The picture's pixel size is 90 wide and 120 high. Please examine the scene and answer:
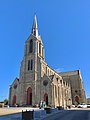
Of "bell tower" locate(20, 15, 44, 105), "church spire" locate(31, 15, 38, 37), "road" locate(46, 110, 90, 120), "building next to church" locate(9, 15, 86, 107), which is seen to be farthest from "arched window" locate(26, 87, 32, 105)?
"road" locate(46, 110, 90, 120)

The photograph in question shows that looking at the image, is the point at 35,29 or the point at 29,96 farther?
the point at 35,29

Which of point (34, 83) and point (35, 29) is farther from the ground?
point (35, 29)

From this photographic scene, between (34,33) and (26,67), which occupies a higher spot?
(34,33)

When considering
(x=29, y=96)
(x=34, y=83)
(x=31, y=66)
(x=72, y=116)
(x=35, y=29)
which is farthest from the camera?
(x=35, y=29)

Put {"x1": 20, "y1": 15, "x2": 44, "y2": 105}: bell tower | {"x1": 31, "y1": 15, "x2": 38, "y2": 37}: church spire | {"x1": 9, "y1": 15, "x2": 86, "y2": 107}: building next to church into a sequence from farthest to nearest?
1. {"x1": 31, "y1": 15, "x2": 38, "y2": 37}: church spire
2. {"x1": 20, "y1": 15, "x2": 44, "y2": 105}: bell tower
3. {"x1": 9, "y1": 15, "x2": 86, "y2": 107}: building next to church

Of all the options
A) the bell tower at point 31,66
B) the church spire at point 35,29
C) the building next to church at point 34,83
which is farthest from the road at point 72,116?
the church spire at point 35,29

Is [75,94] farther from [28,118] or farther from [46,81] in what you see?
[28,118]

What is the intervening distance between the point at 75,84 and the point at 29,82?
1233 inches

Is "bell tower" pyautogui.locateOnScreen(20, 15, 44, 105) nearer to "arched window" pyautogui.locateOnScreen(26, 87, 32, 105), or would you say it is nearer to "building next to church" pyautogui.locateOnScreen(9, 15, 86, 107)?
"building next to church" pyautogui.locateOnScreen(9, 15, 86, 107)

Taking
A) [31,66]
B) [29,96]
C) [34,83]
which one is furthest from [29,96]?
[31,66]

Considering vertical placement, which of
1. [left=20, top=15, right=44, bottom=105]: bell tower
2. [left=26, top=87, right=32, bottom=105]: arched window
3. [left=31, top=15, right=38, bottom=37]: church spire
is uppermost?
[left=31, top=15, right=38, bottom=37]: church spire

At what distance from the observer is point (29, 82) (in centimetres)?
4838

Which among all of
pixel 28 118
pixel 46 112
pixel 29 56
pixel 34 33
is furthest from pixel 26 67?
pixel 28 118

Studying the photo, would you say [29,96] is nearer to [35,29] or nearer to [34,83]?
[34,83]
